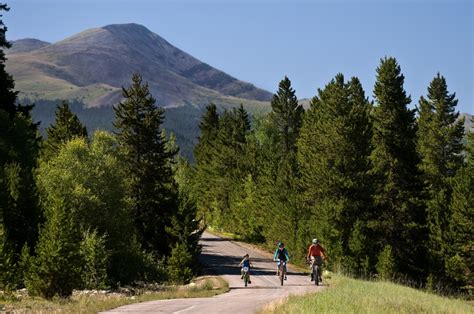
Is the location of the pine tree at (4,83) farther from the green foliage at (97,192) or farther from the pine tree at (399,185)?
the pine tree at (399,185)

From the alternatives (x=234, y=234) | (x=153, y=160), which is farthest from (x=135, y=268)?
(x=234, y=234)

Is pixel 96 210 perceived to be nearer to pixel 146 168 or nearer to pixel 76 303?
pixel 146 168

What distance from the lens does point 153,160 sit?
48.8 m

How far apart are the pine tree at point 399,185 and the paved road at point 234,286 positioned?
969cm

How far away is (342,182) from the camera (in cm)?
4994

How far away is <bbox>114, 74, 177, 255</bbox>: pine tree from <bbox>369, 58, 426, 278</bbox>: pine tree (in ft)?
59.8

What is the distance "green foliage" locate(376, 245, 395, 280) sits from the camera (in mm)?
45688

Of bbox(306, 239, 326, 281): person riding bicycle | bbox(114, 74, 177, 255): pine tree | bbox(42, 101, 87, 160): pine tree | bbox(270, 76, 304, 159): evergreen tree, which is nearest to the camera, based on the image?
bbox(306, 239, 326, 281): person riding bicycle

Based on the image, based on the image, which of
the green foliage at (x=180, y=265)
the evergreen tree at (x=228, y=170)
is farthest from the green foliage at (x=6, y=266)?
the evergreen tree at (x=228, y=170)

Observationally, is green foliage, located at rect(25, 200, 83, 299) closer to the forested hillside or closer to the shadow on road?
the forested hillside

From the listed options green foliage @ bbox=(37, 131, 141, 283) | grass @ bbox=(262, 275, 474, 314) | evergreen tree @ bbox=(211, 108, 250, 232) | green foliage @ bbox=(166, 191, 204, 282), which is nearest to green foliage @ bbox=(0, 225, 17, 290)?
green foliage @ bbox=(37, 131, 141, 283)

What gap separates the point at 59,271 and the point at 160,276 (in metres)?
13.8

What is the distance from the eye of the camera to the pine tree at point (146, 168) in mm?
47594

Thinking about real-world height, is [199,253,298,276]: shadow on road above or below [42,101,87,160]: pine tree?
below
